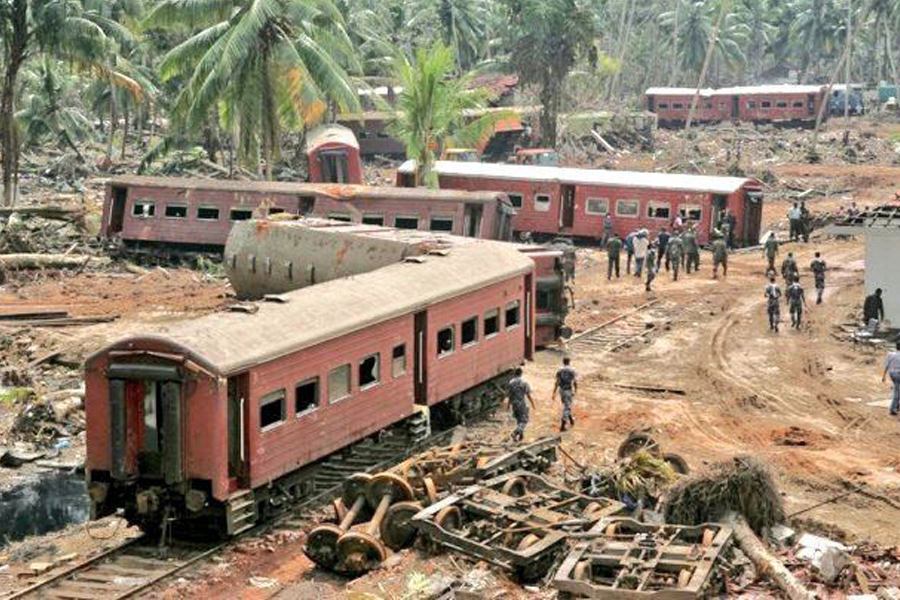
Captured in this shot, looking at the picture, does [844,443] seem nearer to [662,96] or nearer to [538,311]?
[538,311]

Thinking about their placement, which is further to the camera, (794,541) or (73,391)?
(73,391)

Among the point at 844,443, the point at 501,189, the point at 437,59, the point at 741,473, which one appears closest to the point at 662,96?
the point at 501,189

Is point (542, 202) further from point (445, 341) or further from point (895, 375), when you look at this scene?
point (445, 341)

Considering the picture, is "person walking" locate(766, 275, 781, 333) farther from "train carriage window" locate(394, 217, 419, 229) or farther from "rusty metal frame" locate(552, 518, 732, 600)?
"rusty metal frame" locate(552, 518, 732, 600)

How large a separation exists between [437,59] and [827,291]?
503 inches

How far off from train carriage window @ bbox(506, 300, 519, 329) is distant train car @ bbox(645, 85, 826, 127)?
62.4 metres

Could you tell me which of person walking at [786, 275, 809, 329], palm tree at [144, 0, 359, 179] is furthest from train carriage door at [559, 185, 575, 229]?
person walking at [786, 275, 809, 329]

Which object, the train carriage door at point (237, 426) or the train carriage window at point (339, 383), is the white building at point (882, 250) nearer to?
the train carriage window at point (339, 383)

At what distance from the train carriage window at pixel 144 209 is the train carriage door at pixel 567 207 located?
13998 millimetres

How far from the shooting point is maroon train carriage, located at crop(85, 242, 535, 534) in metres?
17.9

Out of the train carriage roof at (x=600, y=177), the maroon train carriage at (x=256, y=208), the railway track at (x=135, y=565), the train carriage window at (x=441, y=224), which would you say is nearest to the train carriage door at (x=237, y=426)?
the railway track at (x=135, y=565)

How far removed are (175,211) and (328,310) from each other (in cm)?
2312

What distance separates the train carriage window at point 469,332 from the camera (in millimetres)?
25172

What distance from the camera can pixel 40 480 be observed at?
23609 mm
